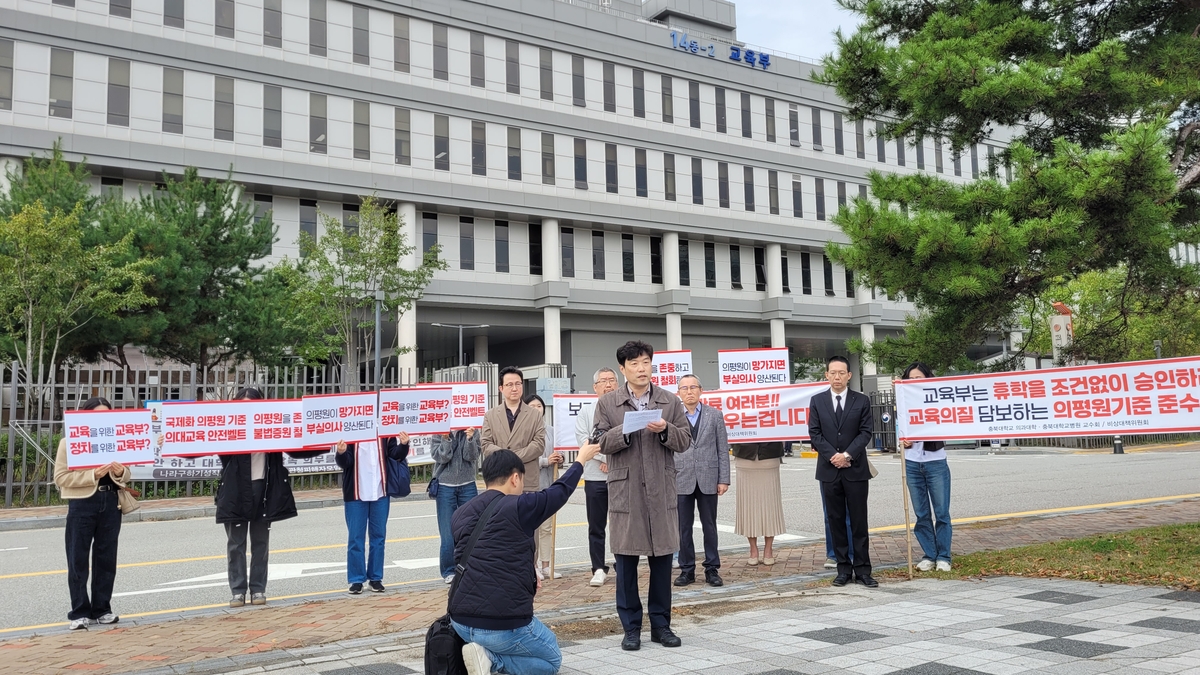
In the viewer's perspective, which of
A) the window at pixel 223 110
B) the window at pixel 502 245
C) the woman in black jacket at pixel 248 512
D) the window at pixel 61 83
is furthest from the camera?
the window at pixel 502 245

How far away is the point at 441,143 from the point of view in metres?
39.5

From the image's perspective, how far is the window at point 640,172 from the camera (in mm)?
44344

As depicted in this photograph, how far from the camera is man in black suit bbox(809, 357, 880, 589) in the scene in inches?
328

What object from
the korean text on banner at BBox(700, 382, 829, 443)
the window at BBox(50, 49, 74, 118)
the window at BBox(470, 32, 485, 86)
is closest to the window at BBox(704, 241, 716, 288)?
the window at BBox(470, 32, 485, 86)

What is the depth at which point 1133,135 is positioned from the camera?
8.81 meters

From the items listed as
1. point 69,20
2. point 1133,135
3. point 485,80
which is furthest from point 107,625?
point 485,80

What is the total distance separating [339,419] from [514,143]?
33532 millimetres

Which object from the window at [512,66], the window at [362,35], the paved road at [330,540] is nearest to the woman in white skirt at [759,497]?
the paved road at [330,540]

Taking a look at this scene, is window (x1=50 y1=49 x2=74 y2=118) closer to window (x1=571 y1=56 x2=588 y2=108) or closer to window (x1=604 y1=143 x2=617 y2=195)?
window (x1=571 y1=56 x2=588 y2=108)

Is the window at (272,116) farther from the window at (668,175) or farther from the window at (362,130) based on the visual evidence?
the window at (668,175)

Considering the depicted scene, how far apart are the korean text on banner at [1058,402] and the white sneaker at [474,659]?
5.48 m

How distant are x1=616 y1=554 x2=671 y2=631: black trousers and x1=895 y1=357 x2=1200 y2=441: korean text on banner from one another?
3.62 metres

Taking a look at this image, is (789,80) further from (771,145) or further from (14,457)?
(14,457)

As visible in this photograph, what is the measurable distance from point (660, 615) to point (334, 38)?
35978 millimetres
